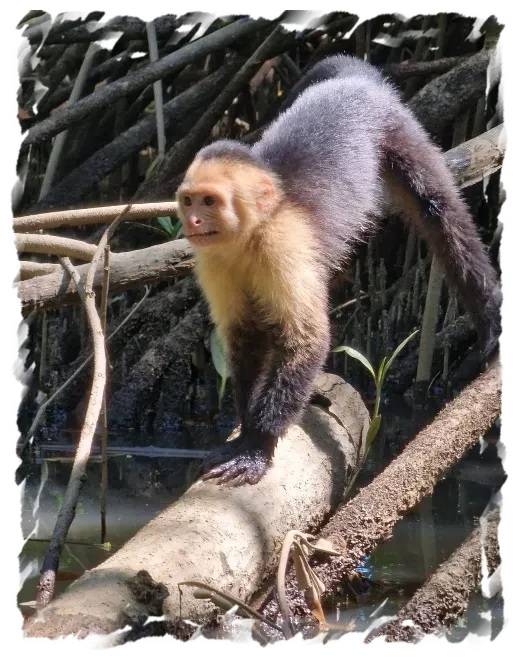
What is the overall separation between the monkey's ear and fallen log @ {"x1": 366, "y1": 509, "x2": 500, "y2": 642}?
1.56 m

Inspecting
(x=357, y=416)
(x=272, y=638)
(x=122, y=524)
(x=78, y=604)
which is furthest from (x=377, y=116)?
(x=78, y=604)

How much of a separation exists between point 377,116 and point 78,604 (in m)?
3.12

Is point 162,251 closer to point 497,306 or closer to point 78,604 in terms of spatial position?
point 497,306

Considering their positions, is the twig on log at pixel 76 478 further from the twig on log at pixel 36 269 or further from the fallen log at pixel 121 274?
the twig on log at pixel 36 269

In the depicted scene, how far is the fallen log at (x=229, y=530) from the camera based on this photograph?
2.32 meters

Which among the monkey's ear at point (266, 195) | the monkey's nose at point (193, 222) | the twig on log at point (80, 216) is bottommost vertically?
the twig on log at point (80, 216)

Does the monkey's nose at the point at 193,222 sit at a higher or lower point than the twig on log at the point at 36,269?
higher

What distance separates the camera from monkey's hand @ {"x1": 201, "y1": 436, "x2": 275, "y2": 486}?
3398mm

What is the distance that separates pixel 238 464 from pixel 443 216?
81.0 inches

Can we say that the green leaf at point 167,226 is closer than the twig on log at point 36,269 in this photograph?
No

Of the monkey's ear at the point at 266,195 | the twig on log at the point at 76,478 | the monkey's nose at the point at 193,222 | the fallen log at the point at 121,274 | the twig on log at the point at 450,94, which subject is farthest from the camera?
the twig on log at the point at 450,94

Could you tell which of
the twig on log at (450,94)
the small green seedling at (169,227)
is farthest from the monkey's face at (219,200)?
the twig on log at (450,94)

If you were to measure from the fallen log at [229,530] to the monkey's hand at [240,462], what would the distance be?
0.04 m

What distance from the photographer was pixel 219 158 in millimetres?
3662
